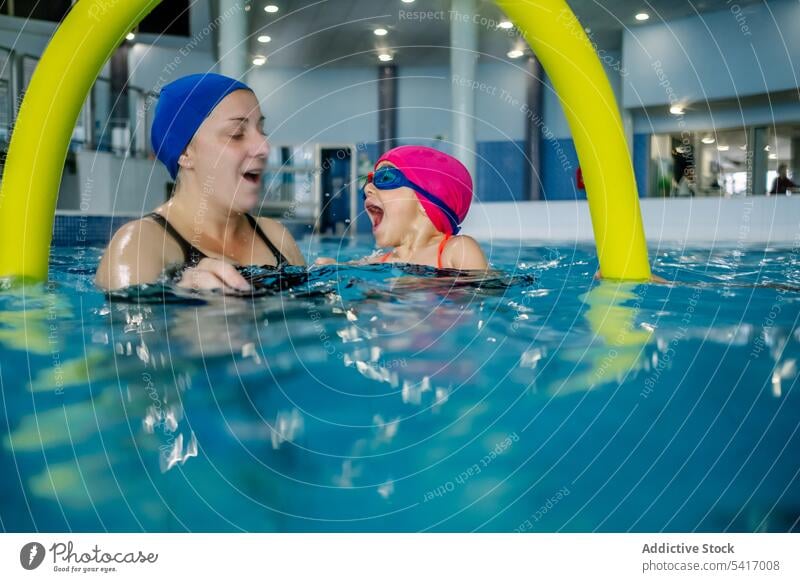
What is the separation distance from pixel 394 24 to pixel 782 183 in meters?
4.95

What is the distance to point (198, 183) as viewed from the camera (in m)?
1.60

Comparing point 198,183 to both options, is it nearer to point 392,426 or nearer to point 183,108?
point 183,108

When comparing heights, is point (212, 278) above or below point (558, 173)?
below

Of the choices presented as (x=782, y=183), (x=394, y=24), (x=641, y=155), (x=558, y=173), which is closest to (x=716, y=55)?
(x=782, y=183)

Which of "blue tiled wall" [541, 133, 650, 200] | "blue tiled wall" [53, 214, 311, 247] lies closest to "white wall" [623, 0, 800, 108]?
"blue tiled wall" [541, 133, 650, 200]

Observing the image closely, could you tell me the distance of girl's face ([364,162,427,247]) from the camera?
2.20 m

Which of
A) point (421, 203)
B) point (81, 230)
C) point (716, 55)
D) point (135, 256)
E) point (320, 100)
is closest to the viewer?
point (135, 256)

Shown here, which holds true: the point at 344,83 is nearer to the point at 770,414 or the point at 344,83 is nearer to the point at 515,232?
the point at 515,232

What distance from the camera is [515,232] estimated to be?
7.19 metres

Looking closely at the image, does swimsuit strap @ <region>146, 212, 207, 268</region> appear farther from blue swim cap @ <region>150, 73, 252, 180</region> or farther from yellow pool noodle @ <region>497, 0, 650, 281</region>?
yellow pool noodle @ <region>497, 0, 650, 281</region>

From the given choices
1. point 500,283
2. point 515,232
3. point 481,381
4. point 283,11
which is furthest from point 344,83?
point 481,381

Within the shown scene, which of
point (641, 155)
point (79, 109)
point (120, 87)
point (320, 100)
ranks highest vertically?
point (320, 100)

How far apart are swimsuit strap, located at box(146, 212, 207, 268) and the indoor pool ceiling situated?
504cm

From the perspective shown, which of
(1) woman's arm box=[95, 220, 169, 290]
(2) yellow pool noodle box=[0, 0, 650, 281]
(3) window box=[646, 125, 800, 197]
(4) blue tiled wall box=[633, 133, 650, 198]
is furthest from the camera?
(4) blue tiled wall box=[633, 133, 650, 198]
